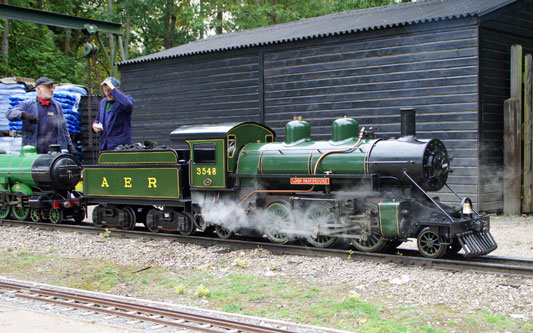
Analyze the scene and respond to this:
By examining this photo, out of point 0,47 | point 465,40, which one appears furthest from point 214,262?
point 0,47

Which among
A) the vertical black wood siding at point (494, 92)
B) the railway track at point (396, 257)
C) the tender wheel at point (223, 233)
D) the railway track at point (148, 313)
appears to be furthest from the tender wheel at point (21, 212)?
the vertical black wood siding at point (494, 92)

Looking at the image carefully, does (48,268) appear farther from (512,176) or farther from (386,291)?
(512,176)

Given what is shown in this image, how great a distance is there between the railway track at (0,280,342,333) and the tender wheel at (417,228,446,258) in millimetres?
3153

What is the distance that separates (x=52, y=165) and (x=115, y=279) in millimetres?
5739

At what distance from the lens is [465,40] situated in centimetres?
1171

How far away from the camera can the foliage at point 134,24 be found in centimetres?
2595

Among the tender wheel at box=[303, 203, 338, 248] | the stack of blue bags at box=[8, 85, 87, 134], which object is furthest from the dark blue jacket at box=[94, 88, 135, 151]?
the stack of blue bags at box=[8, 85, 87, 134]

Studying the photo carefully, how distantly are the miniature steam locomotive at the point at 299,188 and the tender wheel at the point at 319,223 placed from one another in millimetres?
16

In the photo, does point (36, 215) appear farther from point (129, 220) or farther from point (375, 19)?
point (375, 19)

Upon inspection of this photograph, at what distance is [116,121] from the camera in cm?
1105

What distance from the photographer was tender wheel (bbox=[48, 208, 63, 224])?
12275 millimetres

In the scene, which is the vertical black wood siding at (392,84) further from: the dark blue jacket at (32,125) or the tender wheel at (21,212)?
the tender wheel at (21,212)

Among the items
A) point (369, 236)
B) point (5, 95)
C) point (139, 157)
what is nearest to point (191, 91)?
point (5, 95)

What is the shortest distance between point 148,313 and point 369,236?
383cm
